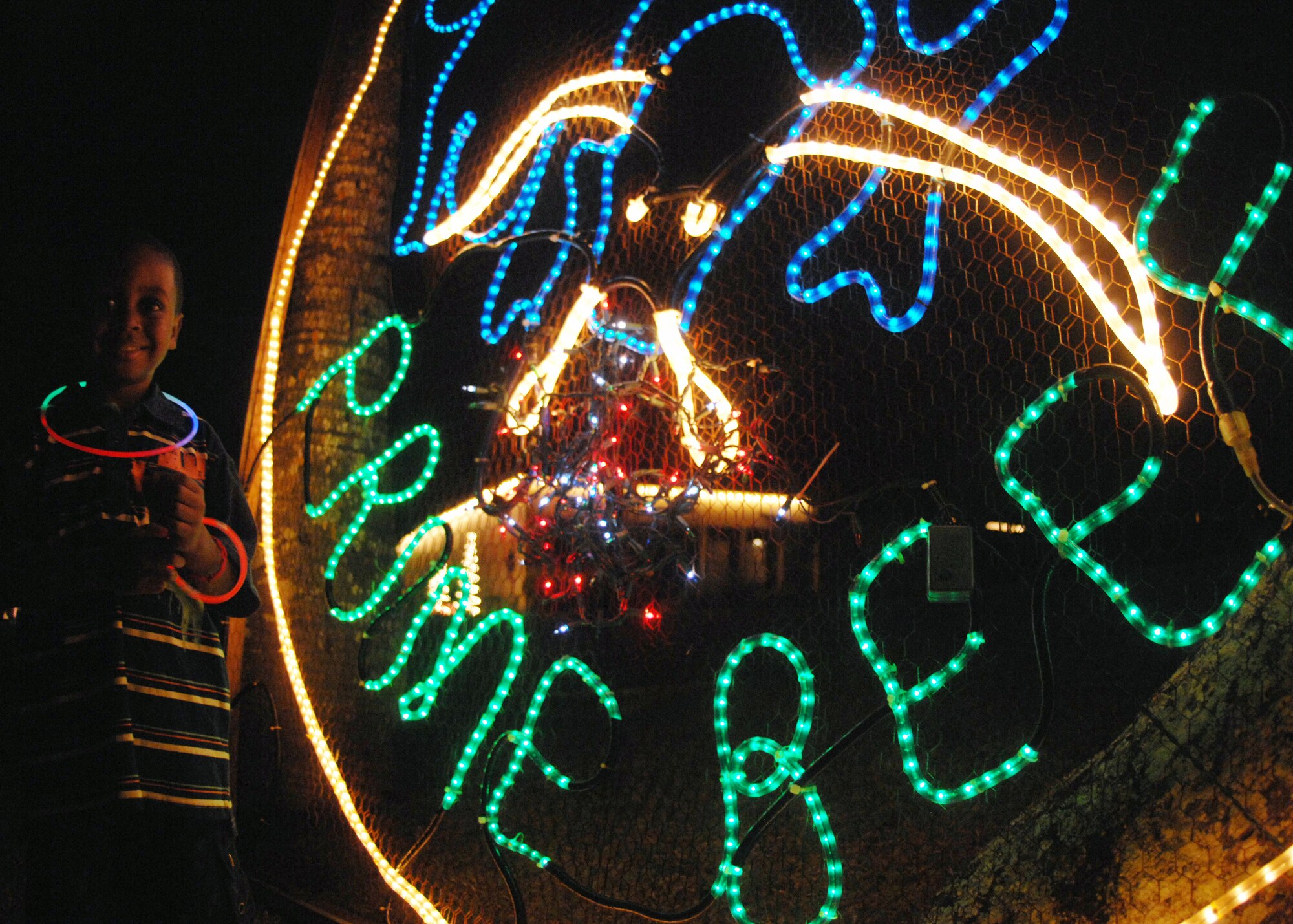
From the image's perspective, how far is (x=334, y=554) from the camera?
2.77 meters

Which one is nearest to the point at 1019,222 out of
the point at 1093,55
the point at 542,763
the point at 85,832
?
the point at 1093,55

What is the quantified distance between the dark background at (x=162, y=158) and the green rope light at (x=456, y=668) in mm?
1081

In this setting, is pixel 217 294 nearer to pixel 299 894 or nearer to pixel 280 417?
pixel 280 417

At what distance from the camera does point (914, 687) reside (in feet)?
5.60

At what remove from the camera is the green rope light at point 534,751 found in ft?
7.00

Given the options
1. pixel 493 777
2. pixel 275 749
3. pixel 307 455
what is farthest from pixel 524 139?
pixel 275 749

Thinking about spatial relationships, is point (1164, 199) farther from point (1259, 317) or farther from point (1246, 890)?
point (1246, 890)

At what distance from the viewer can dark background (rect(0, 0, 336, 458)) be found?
3.06 meters

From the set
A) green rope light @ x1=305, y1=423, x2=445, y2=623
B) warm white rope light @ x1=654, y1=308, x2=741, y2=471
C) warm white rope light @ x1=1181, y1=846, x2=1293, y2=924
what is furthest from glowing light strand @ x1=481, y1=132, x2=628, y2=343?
warm white rope light @ x1=1181, y1=846, x2=1293, y2=924

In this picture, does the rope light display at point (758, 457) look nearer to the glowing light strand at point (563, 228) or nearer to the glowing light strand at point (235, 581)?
the glowing light strand at point (563, 228)

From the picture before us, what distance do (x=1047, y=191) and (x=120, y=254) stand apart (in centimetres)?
161

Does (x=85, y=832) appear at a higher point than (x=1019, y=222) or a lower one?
lower

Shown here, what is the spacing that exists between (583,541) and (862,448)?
2.12 feet

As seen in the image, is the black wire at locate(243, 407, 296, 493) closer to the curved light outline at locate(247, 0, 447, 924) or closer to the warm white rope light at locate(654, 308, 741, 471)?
the curved light outline at locate(247, 0, 447, 924)
